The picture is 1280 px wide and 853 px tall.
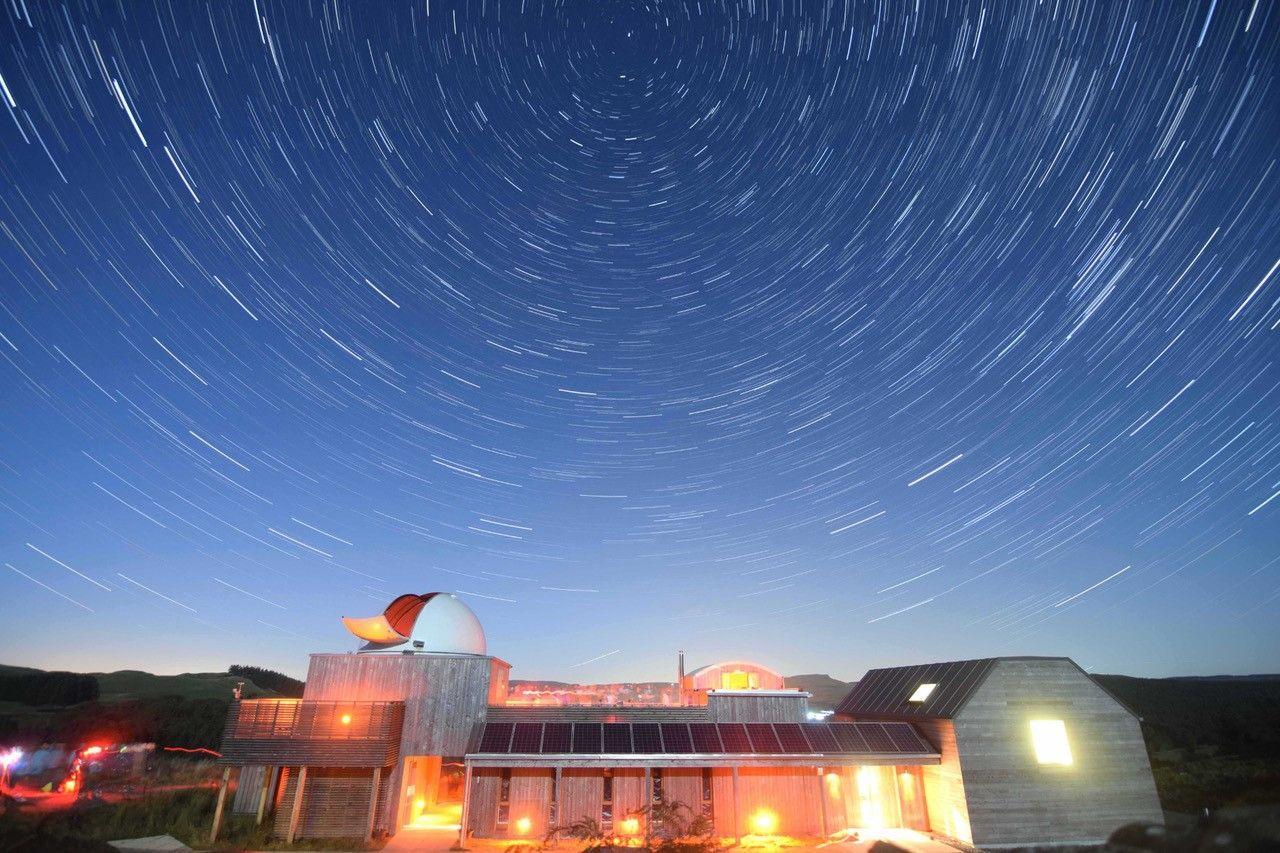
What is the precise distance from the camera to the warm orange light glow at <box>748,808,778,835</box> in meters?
21.4

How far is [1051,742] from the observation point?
21.3 meters

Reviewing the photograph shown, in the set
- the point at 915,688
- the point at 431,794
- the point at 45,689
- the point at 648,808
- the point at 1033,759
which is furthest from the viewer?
the point at 45,689

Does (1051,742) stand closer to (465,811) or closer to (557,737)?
(557,737)

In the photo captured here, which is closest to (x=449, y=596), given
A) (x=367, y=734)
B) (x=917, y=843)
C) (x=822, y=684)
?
(x=367, y=734)

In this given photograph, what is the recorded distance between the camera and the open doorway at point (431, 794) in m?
23.8

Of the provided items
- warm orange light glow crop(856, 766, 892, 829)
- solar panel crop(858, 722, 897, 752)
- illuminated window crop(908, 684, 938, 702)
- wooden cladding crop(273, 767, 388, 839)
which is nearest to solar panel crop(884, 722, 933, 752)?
solar panel crop(858, 722, 897, 752)

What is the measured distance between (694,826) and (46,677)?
11409 centimetres

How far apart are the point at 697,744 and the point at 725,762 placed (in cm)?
105

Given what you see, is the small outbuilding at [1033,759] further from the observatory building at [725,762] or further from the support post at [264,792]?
the support post at [264,792]

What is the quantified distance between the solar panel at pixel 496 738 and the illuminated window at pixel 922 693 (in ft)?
48.1

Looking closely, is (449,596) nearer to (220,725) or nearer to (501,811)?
(501,811)

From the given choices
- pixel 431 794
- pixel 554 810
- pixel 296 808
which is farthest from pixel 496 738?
pixel 431 794

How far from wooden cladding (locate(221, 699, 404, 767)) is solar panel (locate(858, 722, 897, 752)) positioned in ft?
53.0

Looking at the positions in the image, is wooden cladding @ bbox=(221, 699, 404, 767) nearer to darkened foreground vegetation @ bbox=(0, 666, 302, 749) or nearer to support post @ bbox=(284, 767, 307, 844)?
support post @ bbox=(284, 767, 307, 844)
